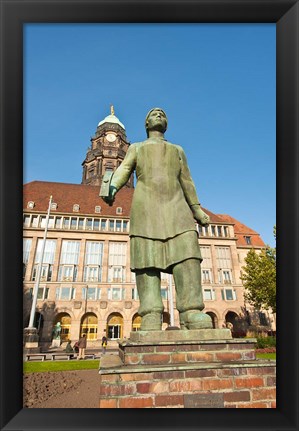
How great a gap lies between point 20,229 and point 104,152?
192ft

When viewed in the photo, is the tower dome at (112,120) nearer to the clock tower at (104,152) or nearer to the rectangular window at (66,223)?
the clock tower at (104,152)

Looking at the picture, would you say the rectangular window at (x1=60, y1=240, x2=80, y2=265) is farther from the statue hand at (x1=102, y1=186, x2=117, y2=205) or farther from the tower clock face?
the statue hand at (x1=102, y1=186, x2=117, y2=205)

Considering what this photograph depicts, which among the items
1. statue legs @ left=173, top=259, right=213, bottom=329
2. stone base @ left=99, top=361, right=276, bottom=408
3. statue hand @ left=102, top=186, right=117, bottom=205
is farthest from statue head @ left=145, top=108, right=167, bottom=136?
stone base @ left=99, top=361, right=276, bottom=408

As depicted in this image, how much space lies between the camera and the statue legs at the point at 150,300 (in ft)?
11.7

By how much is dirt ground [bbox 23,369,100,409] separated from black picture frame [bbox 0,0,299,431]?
3.37 meters

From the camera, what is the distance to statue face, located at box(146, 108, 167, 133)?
4371mm

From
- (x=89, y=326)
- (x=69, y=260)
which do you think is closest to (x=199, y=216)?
(x=89, y=326)

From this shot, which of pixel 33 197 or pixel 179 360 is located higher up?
pixel 33 197

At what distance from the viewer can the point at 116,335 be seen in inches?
1459

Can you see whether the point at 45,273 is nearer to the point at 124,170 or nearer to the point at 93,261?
the point at 93,261
